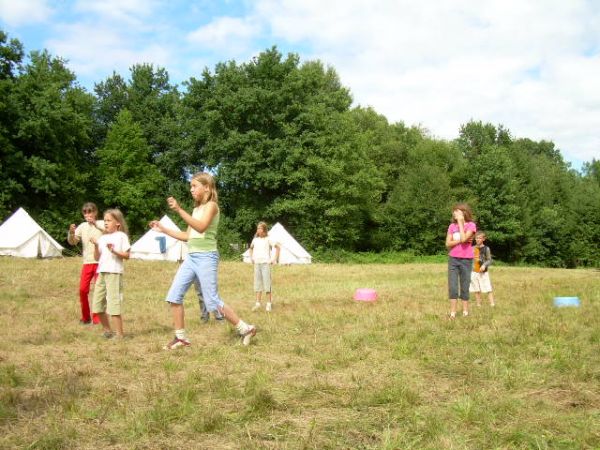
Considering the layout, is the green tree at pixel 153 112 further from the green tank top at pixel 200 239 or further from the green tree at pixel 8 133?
the green tank top at pixel 200 239

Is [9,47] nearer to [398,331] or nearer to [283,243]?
[283,243]

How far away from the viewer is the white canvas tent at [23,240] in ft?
77.2

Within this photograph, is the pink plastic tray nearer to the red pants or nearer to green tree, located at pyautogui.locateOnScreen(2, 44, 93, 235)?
the red pants

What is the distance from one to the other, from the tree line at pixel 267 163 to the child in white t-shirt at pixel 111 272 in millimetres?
28021

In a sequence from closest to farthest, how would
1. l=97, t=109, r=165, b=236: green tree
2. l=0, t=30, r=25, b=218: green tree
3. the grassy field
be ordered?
the grassy field, l=0, t=30, r=25, b=218: green tree, l=97, t=109, r=165, b=236: green tree

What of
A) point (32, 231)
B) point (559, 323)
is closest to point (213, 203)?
point (559, 323)

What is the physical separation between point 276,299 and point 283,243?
17.8 meters

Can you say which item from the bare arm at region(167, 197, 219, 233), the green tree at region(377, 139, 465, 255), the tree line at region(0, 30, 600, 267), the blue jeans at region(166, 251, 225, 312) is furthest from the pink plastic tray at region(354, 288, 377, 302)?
the green tree at region(377, 139, 465, 255)

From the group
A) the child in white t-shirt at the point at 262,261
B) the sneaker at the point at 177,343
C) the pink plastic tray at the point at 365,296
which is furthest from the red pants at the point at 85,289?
→ the pink plastic tray at the point at 365,296

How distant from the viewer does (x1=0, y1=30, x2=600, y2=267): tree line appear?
36094mm

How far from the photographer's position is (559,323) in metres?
7.42

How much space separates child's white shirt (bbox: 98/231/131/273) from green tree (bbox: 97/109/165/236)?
35.5 metres

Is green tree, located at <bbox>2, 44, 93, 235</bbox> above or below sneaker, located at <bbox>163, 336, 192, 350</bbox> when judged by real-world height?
above

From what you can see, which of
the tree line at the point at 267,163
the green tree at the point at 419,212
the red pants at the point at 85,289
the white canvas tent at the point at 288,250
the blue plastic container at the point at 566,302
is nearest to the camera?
the red pants at the point at 85,289
